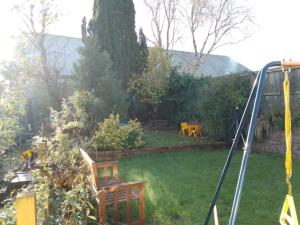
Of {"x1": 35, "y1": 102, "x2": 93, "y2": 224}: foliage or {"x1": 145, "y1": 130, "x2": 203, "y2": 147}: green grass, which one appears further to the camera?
{"x1": 145, "y1": 130, "x2": 203, "y2": 147}: green grass

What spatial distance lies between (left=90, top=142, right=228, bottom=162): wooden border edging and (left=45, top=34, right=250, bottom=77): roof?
6.72 metres

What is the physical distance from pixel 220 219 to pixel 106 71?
8135 mm

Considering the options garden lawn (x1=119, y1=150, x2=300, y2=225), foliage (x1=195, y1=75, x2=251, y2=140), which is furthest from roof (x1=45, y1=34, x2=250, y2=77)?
garden lawn (x1=119, y1=150, x2=300, y2=225)

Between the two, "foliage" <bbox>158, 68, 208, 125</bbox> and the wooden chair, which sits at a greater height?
"foliage" <bbox>158, 68, 208, 125</bbox>

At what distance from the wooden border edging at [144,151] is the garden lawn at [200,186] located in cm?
43

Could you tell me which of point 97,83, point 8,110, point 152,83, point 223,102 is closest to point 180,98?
point 152,83

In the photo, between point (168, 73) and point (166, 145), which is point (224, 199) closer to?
point (166, 145)

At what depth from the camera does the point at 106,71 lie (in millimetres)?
11094

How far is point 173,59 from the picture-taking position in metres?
23.1

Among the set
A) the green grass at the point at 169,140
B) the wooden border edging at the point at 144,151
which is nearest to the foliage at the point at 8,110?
the wooden border edging at the point at 144,151

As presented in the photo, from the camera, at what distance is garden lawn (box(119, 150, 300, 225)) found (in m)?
4.20

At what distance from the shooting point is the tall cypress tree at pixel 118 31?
43.3 ft

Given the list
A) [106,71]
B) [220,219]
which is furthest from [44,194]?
[106,71]

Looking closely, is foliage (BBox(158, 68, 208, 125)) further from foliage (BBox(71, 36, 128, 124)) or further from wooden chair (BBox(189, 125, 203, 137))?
foliage (BBox(71, 36, 128, 124))
